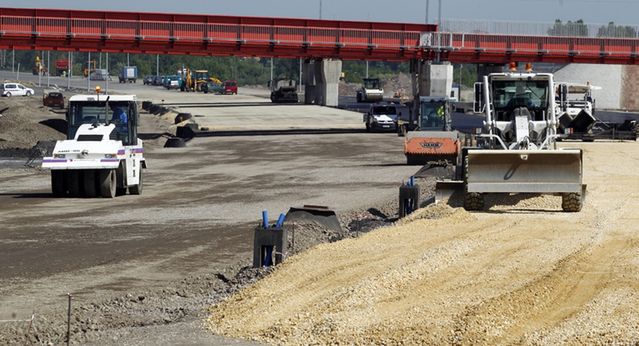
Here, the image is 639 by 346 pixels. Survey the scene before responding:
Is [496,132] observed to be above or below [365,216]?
above

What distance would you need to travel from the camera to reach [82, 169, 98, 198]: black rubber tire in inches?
1254

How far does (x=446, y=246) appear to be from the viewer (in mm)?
20031

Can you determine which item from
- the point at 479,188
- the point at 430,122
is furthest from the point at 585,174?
the point at 479,188

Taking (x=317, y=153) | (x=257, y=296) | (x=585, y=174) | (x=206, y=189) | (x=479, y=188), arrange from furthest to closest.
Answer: (x=317, y=153) < (x=585, y=174) < (x=206, y=189) < (x=479, y=188) < (x=257, y=296)

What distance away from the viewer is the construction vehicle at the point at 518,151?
2591 centimetres

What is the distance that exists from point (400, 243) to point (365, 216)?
7.29m

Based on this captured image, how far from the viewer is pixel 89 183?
32.0 metres

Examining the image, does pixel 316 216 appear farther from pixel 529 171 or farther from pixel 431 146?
pixel 431 146

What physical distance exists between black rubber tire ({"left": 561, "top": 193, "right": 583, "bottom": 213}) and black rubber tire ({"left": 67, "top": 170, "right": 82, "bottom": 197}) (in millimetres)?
12329

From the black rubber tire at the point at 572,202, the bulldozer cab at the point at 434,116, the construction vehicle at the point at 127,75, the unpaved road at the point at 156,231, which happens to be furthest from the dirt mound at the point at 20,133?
the construction vehicle at the point at 127,75

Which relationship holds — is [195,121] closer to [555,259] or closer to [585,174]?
[585,174]

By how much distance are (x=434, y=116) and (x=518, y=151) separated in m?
20.1

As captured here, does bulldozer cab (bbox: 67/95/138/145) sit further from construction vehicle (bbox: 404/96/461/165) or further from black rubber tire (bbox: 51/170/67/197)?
construction vehicle (bbox: 404/96/461/165)

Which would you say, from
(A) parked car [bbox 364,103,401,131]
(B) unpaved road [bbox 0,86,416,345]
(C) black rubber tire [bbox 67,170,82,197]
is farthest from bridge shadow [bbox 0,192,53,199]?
(A) parked car [bbox 364,103,401,131]
